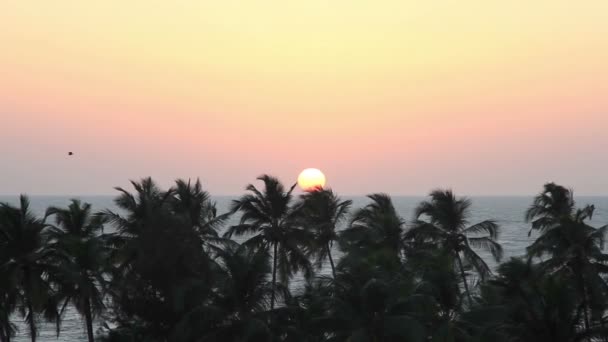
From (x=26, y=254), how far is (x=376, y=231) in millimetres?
22218

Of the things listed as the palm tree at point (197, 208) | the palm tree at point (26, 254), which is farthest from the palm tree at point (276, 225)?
the palm tree at point (26, 254)

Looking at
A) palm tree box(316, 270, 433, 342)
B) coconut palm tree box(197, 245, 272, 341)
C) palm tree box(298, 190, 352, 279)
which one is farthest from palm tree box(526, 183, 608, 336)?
coconut palm tree box(197, 245, 272, 341)

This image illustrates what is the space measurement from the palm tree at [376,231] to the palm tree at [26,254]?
19605mm

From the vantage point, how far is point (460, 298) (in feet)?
105

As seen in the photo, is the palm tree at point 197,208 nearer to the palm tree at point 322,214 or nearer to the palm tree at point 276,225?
the palm tree at point 276,225

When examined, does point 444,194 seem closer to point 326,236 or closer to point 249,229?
point 326,236

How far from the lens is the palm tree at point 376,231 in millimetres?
48062

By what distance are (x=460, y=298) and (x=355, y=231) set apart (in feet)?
66.7

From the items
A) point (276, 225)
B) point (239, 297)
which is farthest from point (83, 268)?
point (276, 225)

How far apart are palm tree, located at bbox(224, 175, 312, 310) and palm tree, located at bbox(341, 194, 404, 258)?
130 inches

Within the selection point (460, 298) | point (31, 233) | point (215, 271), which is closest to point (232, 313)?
point (215, 271)

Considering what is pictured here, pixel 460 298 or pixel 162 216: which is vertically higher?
pixel 162 216

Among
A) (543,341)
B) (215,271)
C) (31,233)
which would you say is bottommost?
(543,341)

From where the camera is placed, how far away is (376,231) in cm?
4891
